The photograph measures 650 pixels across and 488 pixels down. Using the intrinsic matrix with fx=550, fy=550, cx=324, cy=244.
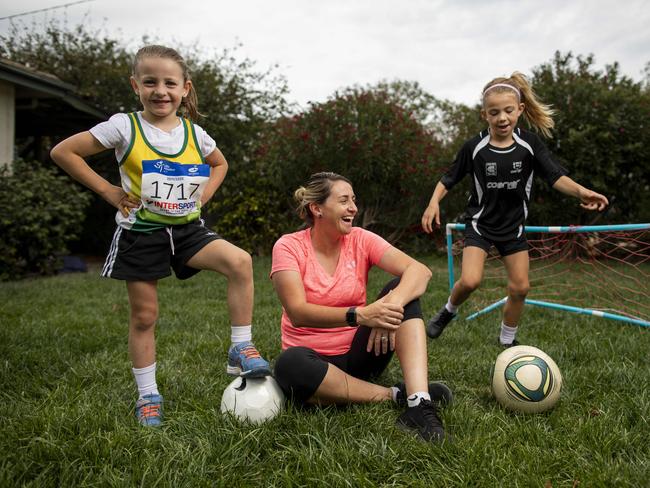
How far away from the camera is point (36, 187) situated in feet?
28.1

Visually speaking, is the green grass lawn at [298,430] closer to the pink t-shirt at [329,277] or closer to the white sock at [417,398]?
the white sock at [417,398]

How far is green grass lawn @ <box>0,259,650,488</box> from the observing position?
202cm

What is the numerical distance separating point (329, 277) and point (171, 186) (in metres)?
0.92

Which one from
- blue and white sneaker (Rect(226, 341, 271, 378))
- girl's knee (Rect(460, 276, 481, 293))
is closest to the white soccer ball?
blue and white sneaker (Rect(226, 341, 271, 378))

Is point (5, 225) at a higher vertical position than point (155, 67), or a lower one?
lower

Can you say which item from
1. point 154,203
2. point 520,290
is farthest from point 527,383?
point 154,203

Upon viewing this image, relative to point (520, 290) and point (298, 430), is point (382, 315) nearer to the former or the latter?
point (298, 430)

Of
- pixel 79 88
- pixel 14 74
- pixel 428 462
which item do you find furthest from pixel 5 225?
pixel 428 462

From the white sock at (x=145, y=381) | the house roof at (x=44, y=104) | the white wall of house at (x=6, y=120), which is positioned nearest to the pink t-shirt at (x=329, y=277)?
the white sock at (x=145, y=381)

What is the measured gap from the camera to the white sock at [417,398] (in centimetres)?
247

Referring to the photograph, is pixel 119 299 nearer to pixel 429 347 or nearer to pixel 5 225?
pixel 5 225

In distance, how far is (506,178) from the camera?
164 inches

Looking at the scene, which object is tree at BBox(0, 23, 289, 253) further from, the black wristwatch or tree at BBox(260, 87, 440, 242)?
the black wristwatch

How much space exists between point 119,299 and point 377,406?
4.30 m
